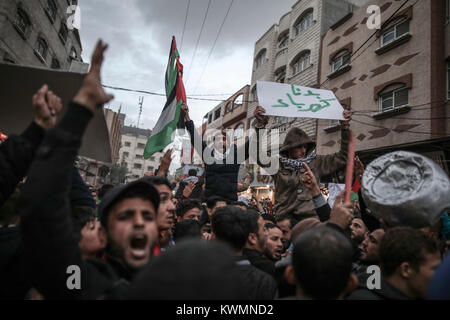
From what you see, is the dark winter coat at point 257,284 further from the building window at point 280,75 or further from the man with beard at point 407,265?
the building window at point 280,75

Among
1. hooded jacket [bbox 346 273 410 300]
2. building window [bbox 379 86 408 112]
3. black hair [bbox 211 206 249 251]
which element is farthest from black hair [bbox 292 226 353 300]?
building window [bbox 379 86 408 112]

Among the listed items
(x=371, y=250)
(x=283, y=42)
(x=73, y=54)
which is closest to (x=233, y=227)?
(x=371, y=250)

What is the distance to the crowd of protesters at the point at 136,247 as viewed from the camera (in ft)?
2.51

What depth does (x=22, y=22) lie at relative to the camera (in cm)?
1277

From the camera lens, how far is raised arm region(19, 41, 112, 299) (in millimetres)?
1030

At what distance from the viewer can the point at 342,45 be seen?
13.1 meters

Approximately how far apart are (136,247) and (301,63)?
17131 millimetres

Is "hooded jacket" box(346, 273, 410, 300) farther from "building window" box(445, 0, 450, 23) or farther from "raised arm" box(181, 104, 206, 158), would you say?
"building window" box(445, 0, 450, 23)

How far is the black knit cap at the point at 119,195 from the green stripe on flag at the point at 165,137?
2.67 meters

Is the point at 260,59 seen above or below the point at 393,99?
above

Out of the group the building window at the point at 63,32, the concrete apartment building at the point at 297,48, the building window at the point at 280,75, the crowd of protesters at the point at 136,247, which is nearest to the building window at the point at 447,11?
the concrete apartment building at the point at 297,48

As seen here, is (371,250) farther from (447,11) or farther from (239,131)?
(239,131)

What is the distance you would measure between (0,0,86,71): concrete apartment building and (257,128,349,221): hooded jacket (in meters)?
9.55
